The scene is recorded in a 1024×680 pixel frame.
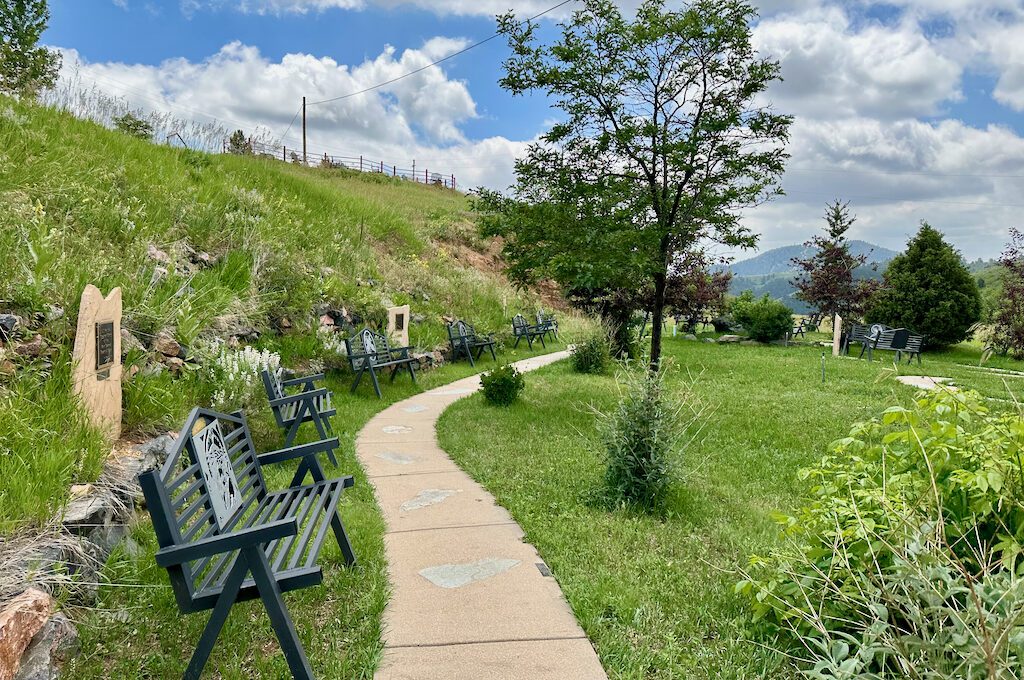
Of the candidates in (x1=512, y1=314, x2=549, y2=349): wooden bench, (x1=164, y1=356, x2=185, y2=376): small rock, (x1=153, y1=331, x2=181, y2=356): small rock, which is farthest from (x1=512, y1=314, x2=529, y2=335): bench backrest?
(x1=164, y1=356, x2=185, y2=376): small rock

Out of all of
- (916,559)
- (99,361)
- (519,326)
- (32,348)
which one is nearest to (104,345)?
(99,361)

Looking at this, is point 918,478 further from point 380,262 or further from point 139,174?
point 380,262

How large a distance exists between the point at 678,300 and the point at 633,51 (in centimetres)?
1259

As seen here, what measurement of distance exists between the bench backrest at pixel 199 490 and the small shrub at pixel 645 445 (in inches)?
94.3

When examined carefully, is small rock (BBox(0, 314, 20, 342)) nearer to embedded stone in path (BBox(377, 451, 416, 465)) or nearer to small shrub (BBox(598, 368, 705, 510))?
embedded stone in path (BBox(377, 451, 416, 465))

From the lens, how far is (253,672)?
247 centimetres

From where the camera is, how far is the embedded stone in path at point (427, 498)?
14.9ft

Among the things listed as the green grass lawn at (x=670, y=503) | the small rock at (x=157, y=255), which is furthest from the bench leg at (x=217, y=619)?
the small rock at (x=157, y=255)

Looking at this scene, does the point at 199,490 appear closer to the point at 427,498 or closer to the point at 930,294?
the point at 427,498

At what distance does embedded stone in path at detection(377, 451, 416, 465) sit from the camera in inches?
228

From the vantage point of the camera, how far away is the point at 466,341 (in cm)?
1288

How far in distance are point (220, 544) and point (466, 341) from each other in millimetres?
10721

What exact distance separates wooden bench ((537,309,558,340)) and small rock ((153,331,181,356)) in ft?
39.5

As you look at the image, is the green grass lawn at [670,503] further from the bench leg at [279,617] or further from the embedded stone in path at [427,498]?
the bench leg at [279,617]
